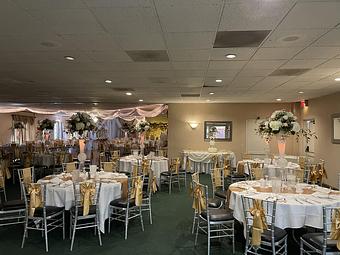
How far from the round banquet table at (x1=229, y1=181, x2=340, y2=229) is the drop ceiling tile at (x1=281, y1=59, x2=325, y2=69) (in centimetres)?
204

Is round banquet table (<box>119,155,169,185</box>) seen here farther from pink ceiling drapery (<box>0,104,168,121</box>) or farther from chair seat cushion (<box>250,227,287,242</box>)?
chair seat cushion (<box>250,227,287,242</box>)

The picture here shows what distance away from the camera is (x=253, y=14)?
2.81 meters

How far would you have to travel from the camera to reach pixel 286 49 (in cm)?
396

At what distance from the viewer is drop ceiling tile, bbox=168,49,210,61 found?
4.10 metres

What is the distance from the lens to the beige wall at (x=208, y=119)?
11.7 metres

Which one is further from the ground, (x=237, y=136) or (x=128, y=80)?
(x=128, y=80)

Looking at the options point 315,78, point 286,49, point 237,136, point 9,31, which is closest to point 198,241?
point 286,49

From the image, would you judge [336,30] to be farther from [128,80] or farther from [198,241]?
[128,80]

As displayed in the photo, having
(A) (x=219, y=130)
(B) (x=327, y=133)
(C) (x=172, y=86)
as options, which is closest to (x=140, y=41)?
(C) (x=172, y=86)

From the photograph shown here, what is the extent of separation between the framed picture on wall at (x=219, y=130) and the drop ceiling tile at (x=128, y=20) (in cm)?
878

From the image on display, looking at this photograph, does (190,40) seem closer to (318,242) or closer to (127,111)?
(318,242)

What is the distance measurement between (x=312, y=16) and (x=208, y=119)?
29.7ft

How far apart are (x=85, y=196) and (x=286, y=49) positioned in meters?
3.45

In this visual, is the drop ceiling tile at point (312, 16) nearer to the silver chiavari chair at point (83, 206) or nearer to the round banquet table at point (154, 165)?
the silver chiavari chair at point (83, 206)
